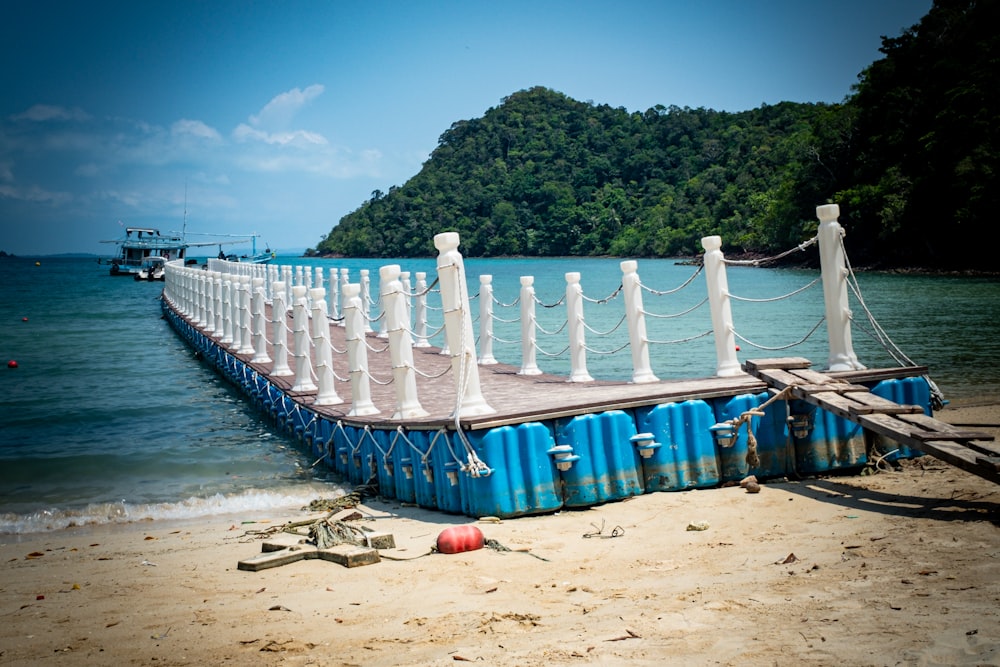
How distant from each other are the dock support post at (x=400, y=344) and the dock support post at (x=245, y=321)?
11.6 metres

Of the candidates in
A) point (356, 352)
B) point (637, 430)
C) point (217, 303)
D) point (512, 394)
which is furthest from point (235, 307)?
point (637, 430)

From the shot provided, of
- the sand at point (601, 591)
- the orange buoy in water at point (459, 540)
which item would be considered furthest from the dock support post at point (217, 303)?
the orange buoy in water at point (459, 540)

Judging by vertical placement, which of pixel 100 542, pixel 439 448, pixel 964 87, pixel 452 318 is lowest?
pixel 100 542

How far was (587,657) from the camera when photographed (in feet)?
15.9

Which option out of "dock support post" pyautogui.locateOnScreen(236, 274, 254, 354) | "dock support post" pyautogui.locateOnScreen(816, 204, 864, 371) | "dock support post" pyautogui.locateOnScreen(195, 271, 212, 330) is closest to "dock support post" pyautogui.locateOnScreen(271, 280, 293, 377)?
"dock support post" pyautogui.locateOnScreen(236, 274, 254, 354)

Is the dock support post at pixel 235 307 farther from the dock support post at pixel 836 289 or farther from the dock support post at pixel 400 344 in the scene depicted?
the dock support post at pixel 836 289

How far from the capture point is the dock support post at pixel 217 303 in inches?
995

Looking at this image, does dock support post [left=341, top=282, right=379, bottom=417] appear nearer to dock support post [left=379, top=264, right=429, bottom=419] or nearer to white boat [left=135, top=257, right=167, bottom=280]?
dock support post [left=379, top=264, right=429, bottom=419]

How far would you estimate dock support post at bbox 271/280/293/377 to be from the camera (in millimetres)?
15969

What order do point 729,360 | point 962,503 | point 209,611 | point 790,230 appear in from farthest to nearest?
point 790,230 → point 729,360 → point 962,503 → point 209,611

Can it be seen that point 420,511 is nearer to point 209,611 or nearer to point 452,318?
point 452,318

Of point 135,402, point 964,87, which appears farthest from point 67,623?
point 964,87

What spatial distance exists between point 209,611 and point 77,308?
5939cm

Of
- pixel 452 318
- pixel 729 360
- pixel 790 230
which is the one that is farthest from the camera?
pixel 790 230
